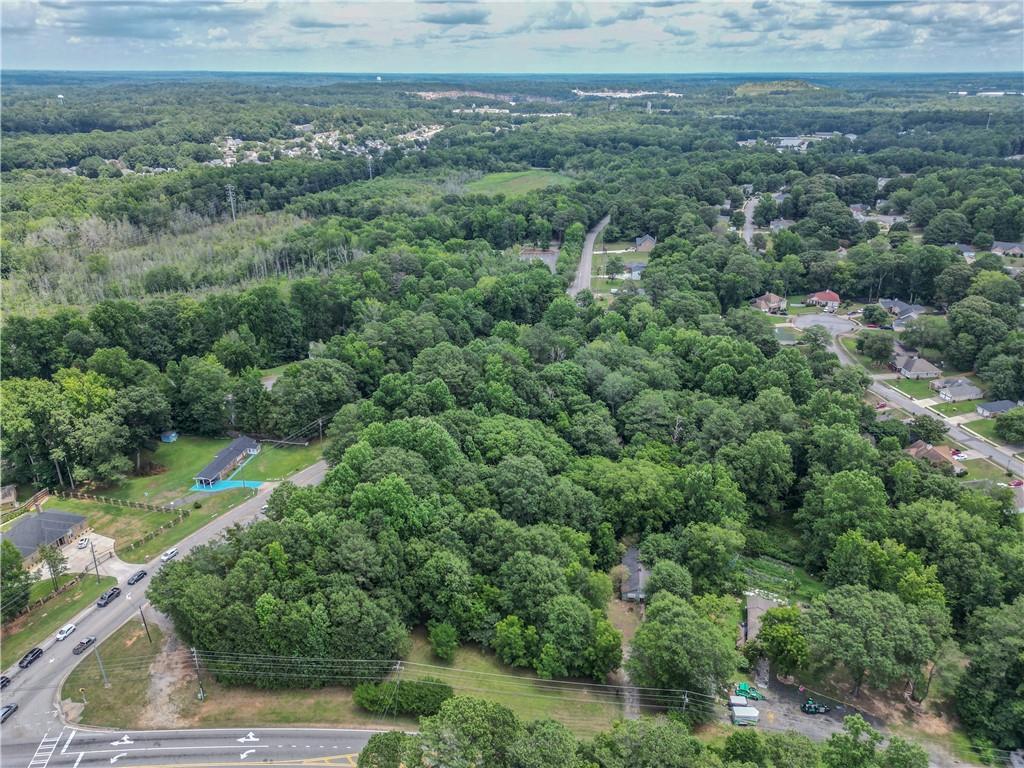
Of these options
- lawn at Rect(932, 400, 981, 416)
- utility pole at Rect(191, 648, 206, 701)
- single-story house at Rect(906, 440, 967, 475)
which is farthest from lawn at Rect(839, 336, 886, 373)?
utility pole at Rect(191, 648, 206, 701)

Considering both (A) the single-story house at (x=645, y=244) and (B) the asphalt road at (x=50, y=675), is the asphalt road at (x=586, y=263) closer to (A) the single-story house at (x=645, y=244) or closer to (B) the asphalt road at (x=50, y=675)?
(A) the single-story house at (x=645, y=244)

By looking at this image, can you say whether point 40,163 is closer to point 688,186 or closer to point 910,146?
point 688,186

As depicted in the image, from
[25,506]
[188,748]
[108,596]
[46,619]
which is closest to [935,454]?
[188,748]

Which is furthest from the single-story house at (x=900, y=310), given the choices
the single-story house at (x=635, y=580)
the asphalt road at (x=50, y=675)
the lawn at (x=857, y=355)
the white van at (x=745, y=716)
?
the asphalt road at (x=50, y=675)

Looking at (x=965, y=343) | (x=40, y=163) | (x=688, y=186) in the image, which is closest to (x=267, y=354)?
(x=965, y=343)

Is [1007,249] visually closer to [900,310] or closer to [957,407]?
[900,310]

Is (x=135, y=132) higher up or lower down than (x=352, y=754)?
higher up

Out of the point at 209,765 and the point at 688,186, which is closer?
the point at 209,765
